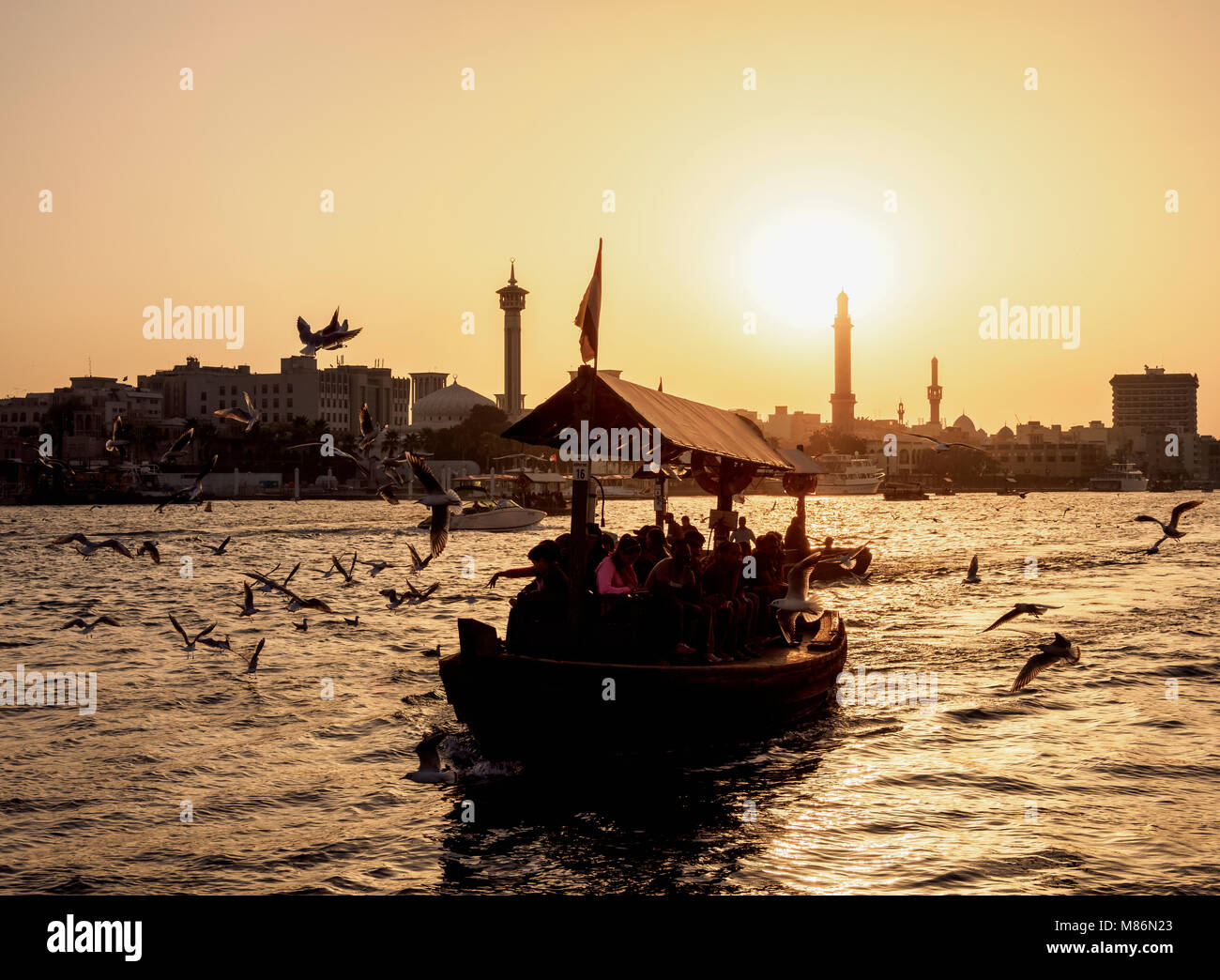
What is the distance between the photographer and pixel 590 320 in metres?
11.9

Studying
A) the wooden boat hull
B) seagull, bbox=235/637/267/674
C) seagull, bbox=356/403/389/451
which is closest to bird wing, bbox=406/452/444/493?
seagull, bbox=356/403/389/451

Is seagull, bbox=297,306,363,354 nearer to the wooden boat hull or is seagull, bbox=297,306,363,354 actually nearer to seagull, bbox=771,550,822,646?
the wooden boat hull

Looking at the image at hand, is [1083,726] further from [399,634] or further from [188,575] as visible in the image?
[188,575]

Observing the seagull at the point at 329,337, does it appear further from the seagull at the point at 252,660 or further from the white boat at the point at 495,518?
the white boat at the point at 495,518

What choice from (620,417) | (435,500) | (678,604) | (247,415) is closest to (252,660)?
(247,415)

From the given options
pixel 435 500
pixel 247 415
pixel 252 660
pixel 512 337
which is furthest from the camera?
pixel 512 337

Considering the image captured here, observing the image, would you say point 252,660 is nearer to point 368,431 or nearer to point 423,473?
point 368,431

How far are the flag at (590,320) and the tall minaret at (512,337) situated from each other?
172 m

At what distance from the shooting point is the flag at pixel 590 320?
11.9 m

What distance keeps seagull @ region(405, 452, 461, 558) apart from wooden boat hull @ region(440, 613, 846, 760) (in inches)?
50.1

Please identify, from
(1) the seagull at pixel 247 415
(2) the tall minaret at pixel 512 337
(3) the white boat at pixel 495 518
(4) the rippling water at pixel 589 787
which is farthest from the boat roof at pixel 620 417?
(2) the tall minaret at pixel 512 337

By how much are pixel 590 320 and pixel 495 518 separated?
67.0 meters

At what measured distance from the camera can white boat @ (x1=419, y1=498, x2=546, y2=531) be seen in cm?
7775
